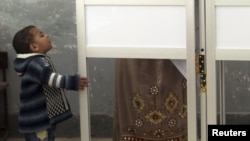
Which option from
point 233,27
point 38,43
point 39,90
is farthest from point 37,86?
point 233,27

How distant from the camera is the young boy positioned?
2693mm

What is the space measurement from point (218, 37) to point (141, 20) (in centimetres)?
43

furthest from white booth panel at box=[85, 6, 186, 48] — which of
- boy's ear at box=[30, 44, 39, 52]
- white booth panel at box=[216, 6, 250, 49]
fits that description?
boy's ear at box=[30, 44, 39, 52]

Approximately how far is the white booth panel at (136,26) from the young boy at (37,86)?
0.86ft

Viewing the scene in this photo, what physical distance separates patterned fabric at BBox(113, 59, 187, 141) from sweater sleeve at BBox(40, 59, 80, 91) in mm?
443

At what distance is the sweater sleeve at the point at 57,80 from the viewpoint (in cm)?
266

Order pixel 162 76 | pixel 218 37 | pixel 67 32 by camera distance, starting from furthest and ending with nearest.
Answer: pixel 67 32
pixel 162 76
pixel 218 37

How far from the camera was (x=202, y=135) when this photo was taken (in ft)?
8.86

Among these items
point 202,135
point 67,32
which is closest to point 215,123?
point 202,135

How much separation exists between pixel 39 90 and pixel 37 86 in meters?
0.03

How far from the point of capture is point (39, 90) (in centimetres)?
273

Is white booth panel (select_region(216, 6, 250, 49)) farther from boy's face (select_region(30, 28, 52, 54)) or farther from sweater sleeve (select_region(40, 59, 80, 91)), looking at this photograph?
boy's face (select_region(30, 28, 52, 54))

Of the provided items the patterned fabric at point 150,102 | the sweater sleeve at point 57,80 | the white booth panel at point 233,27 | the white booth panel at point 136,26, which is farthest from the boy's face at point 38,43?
the white booth panel at point 233,27

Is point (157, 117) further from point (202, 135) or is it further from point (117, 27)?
point (117, 27)
